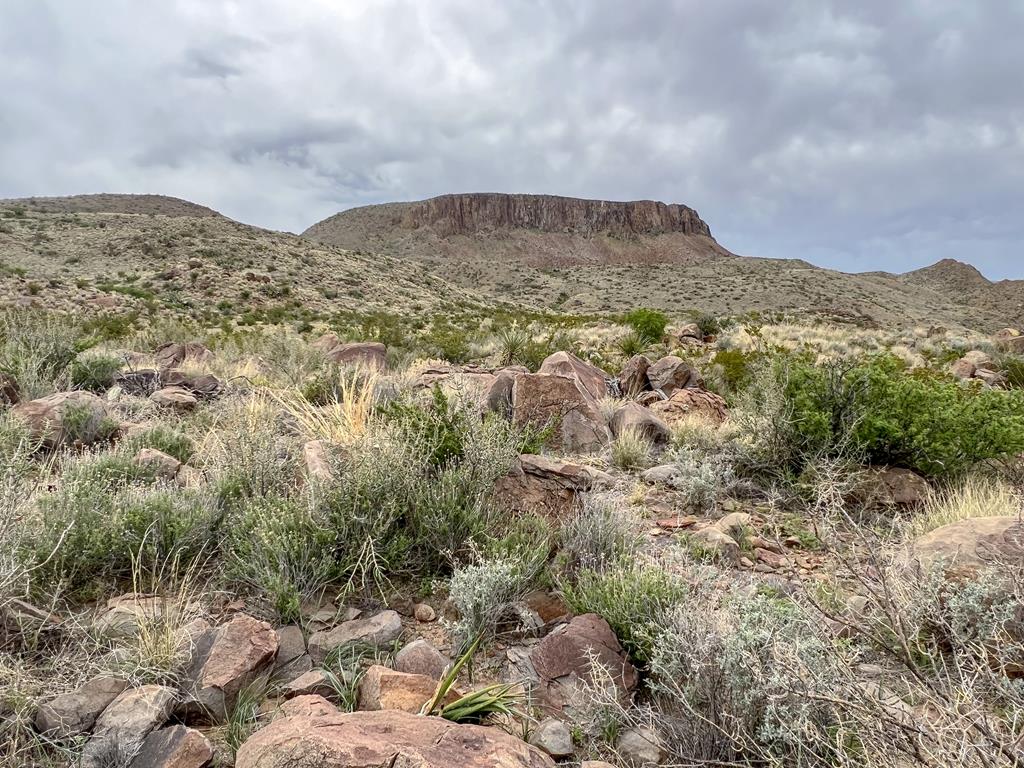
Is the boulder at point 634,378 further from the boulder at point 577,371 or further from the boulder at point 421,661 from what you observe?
→ the boulder at point 421,661

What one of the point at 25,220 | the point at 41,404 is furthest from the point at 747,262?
the point at 41,404

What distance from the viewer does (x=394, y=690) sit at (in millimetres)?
2285

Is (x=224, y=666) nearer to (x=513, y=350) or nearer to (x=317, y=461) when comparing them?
(x=317, y=461)

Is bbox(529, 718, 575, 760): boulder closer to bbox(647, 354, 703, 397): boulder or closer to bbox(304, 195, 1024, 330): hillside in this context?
bbox(647, 354, 703, 397): boulder

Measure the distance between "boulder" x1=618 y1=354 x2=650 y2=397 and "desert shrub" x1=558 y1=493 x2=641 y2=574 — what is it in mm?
5574

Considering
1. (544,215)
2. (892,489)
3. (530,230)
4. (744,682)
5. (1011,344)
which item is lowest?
(744,682)

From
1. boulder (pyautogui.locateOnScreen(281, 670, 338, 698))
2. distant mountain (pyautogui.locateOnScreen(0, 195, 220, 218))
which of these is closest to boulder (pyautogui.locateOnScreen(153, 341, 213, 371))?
boulder (pyautogui.locateOnScreen(281, 670, 338, 698))

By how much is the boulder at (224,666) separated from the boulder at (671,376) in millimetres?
7334

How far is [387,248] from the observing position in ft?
321

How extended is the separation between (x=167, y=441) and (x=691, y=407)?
612 centimetres

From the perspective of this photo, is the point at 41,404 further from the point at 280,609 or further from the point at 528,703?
the point at 528,703

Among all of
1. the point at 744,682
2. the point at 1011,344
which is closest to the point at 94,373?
the point at 744,682

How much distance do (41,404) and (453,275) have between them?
6812 cm

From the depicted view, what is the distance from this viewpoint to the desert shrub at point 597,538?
3457 millimetres
